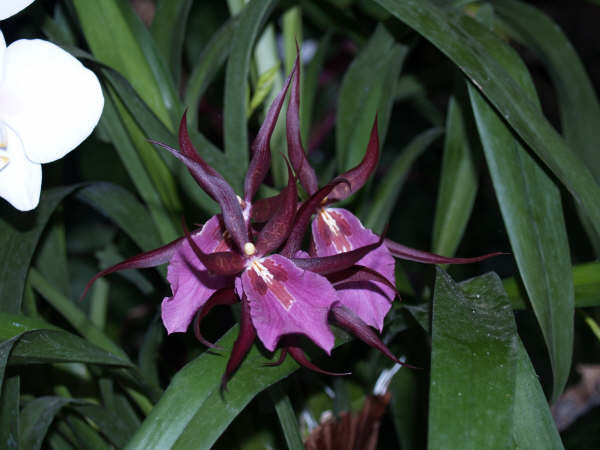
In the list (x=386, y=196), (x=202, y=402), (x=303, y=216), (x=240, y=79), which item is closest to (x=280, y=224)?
(x=303, y=216)

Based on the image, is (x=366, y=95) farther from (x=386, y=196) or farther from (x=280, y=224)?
(x=280, y=224)

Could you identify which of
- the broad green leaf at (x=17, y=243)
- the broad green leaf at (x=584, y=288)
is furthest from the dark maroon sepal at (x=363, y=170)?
the broad green leaf at (x=17, y=243)

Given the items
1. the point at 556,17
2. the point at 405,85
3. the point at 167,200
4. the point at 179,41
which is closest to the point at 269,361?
the point at 167,200

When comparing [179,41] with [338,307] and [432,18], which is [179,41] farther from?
[338,307]

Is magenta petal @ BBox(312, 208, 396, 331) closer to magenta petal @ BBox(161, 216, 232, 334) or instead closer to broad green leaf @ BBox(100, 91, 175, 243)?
magenta petal @ BBox(161, 216, 232, 334)

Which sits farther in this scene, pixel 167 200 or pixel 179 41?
pixel 179 41

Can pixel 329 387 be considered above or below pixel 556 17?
above

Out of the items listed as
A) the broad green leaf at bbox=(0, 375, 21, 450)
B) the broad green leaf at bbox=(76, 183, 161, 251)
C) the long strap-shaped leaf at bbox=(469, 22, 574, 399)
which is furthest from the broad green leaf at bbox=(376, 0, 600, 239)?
the broad green leaf at bbox=(0, 375, 21, 450)
